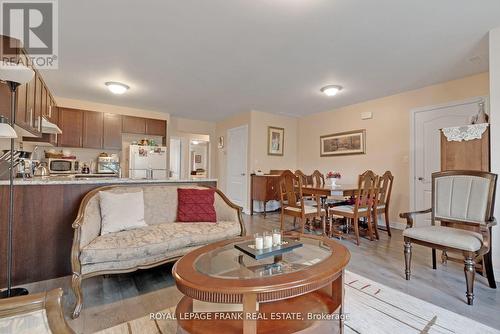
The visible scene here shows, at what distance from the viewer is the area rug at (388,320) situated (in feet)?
4.93

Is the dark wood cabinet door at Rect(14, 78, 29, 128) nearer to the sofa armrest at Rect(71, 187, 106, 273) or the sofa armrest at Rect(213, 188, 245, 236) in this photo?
the sofa armrest at Rect(71, 187, 106, 273)

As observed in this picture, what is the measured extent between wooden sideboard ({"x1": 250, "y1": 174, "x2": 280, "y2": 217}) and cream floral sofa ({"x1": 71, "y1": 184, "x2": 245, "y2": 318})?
96.3 inches

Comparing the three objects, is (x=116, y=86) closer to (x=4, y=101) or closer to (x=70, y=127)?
(x=70, y=127)

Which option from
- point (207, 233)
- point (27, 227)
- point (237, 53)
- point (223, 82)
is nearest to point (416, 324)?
point (207, 233)

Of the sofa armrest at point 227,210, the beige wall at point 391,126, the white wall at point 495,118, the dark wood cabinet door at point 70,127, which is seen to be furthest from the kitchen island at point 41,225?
the beige wall at point 391,126

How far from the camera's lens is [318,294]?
1484 mm

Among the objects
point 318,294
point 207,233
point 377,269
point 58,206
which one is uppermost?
point 58,206

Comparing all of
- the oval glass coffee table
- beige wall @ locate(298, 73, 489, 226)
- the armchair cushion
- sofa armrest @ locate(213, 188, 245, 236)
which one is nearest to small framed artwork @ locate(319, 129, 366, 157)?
beige wall @ locate(298, 73, 489, 226)

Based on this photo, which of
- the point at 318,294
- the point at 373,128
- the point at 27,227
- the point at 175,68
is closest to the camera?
the point at 318,294

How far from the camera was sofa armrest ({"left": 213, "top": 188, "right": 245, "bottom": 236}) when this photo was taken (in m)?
2.67

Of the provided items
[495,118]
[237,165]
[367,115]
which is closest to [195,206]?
[495,118]

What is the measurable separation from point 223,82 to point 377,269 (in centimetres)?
329

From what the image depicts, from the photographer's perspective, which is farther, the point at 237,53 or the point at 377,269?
the point at 237,53

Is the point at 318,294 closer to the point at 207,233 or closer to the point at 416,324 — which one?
the point at 416,324
